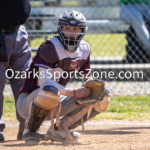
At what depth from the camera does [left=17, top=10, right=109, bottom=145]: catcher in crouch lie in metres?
4.54

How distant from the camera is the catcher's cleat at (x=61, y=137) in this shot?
4723 mm

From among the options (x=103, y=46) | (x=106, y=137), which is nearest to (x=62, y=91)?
(x=106, y=137)

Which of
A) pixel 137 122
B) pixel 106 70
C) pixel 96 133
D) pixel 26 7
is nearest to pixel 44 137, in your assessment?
pixel 96 133

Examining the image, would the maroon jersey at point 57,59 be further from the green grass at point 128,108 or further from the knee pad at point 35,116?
the green grass at point 128,108

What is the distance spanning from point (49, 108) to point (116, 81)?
499cm

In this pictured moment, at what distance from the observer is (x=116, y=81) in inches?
369

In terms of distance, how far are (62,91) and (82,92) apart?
24 cm

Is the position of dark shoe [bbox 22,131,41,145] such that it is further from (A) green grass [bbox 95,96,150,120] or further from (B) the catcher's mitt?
(A) green grass [bbox 95,96,150,120]

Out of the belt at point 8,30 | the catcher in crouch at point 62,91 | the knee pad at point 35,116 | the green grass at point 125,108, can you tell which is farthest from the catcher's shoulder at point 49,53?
the green grass at point 125,108

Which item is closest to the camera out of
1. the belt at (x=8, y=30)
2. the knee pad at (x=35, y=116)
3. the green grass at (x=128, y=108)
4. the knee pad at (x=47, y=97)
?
the knee pad at (x=47, y=97)

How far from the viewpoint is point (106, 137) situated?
517 centimetres

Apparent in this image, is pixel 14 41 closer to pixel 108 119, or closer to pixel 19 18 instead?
pixel 19 18

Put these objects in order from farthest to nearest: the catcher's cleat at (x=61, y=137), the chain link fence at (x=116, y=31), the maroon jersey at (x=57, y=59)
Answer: the chain link fence at (x=116, y=31), the catcher's cleat at (x=61, y=137), the maroon jersey at (x=57, y=59)

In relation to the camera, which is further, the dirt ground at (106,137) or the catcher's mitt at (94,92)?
the catcher's mitt at (94,92)
